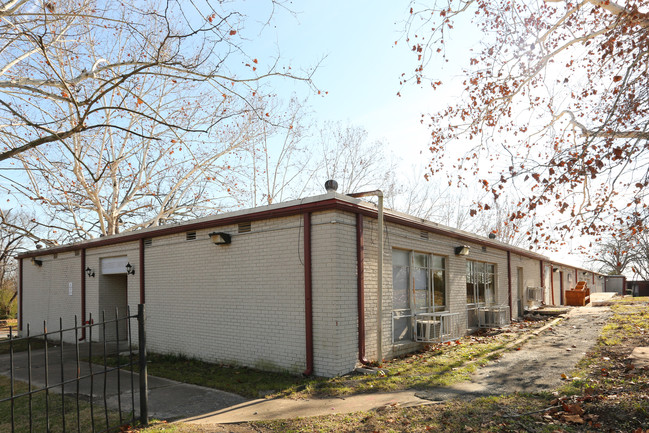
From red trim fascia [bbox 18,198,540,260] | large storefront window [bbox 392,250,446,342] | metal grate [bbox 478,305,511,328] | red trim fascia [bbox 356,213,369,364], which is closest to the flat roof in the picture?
red trim fascia [bbox 18,198,540,260]

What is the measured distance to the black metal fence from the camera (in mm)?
4961

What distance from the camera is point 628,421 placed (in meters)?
5.02

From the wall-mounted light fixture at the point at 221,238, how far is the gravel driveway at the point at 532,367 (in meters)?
5.44

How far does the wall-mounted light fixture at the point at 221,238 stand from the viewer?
33.7 feet

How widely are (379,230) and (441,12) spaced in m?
4.45

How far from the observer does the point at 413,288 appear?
11.4m

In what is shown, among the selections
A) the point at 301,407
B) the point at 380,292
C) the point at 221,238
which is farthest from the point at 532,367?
the point at 221,238

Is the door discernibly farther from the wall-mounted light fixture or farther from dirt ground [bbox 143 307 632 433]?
the wall-mounted light fixture

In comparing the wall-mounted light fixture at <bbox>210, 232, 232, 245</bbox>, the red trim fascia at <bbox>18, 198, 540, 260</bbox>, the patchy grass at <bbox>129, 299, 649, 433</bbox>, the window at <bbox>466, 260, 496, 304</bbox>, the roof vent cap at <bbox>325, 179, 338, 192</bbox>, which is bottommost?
the patchy grass at <bbox>129, 299, 649, 433</bbox>

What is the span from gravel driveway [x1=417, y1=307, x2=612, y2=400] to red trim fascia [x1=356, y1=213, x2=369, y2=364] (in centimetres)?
198

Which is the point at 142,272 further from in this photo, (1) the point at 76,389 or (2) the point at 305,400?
(2) the point at 305,400

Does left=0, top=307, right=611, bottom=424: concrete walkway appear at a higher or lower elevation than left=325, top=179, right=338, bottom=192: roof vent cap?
lower

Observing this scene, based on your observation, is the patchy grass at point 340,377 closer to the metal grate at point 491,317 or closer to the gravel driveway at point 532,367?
the gravel driveway at point 532,367

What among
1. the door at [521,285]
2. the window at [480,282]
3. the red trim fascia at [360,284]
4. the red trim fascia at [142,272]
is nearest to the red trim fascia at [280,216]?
the red trim fascia at [142,272]
